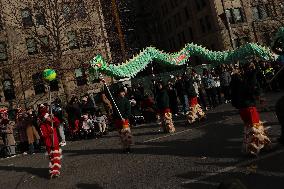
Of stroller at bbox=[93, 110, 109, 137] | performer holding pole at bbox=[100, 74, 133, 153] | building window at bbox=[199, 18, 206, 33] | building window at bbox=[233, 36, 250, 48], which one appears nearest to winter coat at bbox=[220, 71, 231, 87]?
stroller at bbox=[93, 110, 109, 137]

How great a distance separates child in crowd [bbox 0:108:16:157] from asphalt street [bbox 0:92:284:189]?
8.81 ft

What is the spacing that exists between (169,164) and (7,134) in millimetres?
10580

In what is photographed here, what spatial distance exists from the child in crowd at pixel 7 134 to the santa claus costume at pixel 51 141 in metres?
7.07

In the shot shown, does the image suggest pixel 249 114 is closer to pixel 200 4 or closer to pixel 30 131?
pixel 30 131

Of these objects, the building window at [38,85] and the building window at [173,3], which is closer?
the building window at [38,85]

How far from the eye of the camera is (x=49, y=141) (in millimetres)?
11031

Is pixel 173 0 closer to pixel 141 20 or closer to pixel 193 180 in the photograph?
pixel 141 20

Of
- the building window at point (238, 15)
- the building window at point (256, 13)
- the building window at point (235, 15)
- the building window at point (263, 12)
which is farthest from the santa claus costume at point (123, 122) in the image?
the building window at point (263, 12)

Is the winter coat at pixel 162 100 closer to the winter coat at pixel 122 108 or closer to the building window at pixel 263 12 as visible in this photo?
the winter coat at pixel 122 108

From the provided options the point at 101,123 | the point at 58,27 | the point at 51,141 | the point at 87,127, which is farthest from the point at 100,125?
the point at 58,27

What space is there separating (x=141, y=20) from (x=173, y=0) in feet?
26.6

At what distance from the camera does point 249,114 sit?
9031 mm

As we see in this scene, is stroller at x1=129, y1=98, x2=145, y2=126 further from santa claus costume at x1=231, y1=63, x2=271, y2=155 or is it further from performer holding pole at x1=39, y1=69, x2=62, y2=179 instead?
santa claus costume at x1=231, y1=63, x2=271, y2=155

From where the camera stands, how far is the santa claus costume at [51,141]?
10.8 metres
